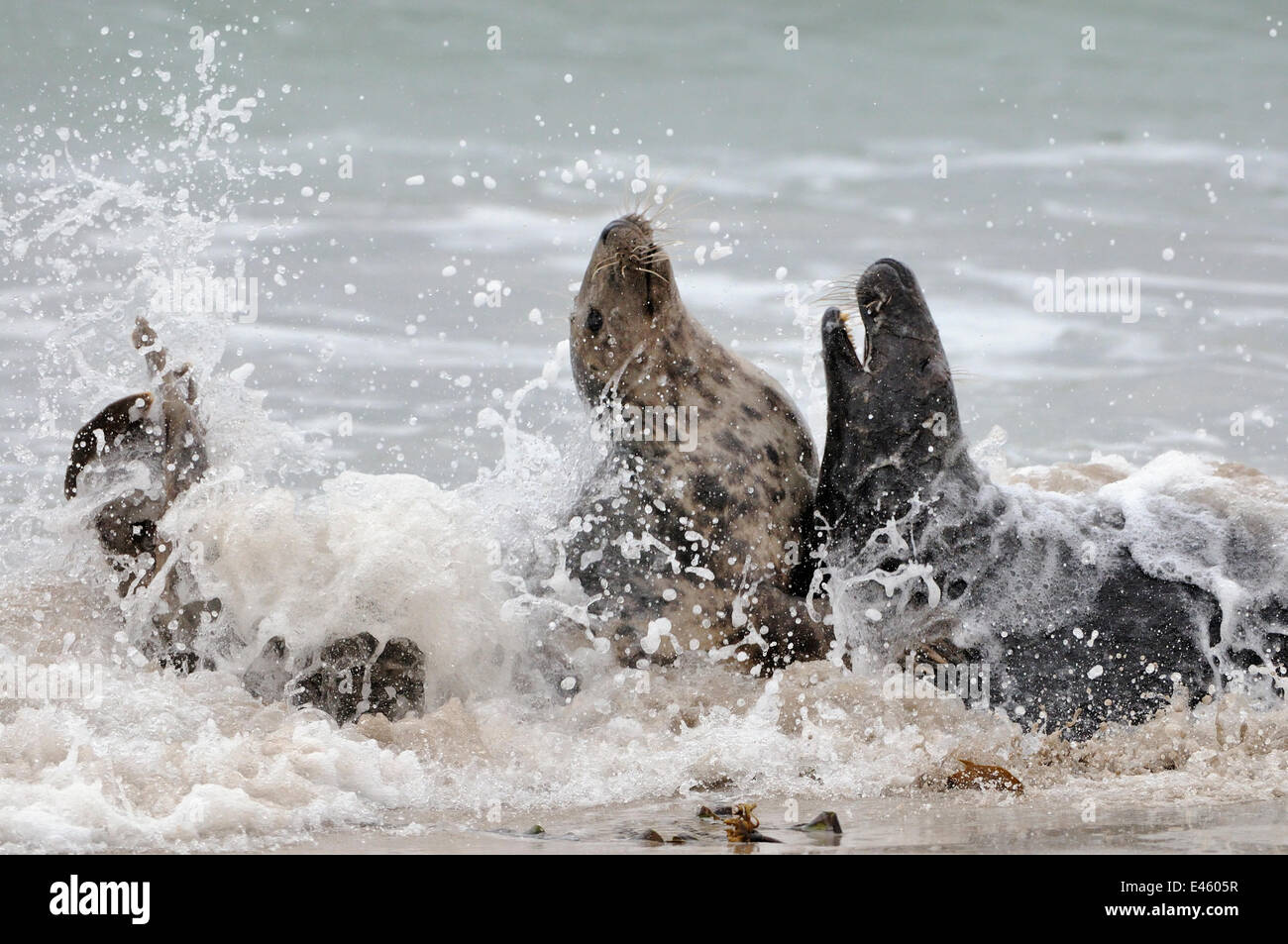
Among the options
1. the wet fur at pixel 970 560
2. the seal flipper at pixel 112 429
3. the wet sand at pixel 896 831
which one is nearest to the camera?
the wet sand at pixel 896 831

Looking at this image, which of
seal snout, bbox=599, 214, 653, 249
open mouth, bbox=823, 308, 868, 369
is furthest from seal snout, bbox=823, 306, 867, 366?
seal snout, bbox=599, 214, 653, 249

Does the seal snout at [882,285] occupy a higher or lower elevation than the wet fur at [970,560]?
higher

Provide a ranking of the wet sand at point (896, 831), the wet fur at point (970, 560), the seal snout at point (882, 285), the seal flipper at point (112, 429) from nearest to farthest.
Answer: the wet sand at point (896, 831)
the wet fur at point (970, 560)
the seal flipper at point (112, 429)
the seal snout at point (882, 285)

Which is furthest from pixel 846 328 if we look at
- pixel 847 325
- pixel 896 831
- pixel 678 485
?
pixel 896 831

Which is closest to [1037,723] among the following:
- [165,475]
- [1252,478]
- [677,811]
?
[677,811]

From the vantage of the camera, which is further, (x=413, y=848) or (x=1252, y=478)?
(x=1252, y=478)

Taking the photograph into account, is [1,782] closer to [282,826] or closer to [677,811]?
[282,826]

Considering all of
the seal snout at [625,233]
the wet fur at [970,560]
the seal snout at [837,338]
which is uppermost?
the seal snout at [625,233]

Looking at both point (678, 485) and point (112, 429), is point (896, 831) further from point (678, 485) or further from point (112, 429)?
point (112, 429)

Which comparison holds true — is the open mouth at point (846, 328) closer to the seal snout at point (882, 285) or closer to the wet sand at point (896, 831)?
the seal snout at point (882, 285)

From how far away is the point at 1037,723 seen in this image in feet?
20.1

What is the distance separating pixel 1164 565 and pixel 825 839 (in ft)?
9.84

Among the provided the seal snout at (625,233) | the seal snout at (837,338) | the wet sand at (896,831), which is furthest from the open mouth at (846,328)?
the wet sand at (896,831)

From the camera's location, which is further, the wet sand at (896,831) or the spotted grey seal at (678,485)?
the spotted grey seal at (678,485)
